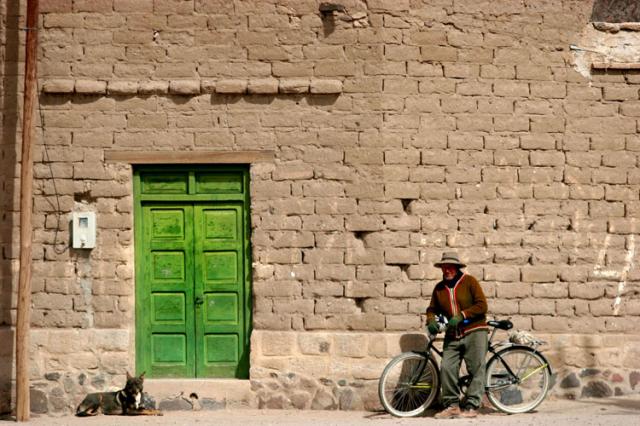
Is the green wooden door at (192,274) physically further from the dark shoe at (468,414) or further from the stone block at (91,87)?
the dark shoe at (468,414)

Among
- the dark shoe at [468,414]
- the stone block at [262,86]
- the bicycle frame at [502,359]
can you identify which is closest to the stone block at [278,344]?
the bicycle frame at [502,359]

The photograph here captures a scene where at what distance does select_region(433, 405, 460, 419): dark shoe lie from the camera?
927cm

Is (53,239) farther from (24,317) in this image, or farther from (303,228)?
(303,228)

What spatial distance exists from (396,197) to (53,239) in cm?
349

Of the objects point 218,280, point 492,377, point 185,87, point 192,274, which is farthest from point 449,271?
point 185,87

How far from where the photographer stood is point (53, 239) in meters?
10.1

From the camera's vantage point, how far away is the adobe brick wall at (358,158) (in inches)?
393

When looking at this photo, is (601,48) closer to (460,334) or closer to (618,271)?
(618,271)

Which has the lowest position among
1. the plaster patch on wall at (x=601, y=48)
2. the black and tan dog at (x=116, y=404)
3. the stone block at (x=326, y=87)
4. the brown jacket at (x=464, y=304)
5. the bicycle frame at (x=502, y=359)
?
the black and tan dog at (x=116, y=404)

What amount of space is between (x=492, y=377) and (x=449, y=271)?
3.60 feet

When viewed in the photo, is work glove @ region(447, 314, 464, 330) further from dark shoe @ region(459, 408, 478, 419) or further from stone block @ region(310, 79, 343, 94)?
stone block @ region(310, 79, 343, 94)

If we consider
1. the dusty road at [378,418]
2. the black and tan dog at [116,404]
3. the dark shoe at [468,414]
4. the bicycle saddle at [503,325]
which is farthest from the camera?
the black and tan dog at [116,404]

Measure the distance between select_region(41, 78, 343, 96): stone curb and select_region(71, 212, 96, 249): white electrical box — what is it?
1.25 m

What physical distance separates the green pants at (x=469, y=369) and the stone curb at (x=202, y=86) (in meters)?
2.77
